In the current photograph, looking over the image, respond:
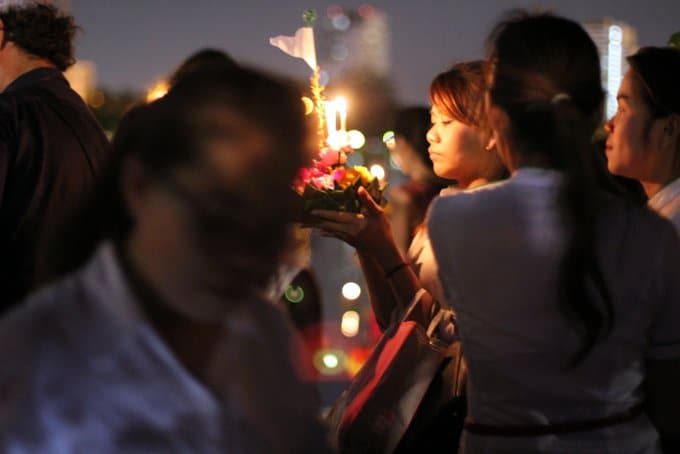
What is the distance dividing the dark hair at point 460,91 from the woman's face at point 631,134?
1.55 feet

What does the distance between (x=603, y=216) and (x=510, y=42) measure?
451 millimetres

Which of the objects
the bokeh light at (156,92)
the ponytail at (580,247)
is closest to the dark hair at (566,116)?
the ponytail at (580,247)

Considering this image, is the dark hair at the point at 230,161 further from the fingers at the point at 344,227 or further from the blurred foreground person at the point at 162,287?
the fingers at the point at 344,227

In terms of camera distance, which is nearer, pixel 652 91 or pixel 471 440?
pixel 471 440

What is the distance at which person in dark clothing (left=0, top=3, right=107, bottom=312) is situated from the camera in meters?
3.44

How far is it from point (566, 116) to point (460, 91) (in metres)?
1.40

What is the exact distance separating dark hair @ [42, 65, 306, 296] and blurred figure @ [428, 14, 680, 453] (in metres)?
0.82

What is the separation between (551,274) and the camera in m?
2.21

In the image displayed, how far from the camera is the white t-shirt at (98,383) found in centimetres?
132

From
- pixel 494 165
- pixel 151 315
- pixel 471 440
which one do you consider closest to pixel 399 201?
pixel 494 165

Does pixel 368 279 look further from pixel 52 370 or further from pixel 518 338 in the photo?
pixel 52 370

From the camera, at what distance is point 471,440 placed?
94.9 inches

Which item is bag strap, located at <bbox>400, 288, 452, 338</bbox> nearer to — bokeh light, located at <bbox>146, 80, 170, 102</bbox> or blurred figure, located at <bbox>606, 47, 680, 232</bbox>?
blurred figure, located at <bbox>606, 47, 680, 232</bbox>

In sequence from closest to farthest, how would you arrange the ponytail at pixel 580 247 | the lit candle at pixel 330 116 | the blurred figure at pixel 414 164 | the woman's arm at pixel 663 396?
1. the ponytail at pixel 580 247
2. the woman's arm at pixel 663 396
3. the lit candle at pixel 330 116
4. the blurred figure at pixel 414 164
